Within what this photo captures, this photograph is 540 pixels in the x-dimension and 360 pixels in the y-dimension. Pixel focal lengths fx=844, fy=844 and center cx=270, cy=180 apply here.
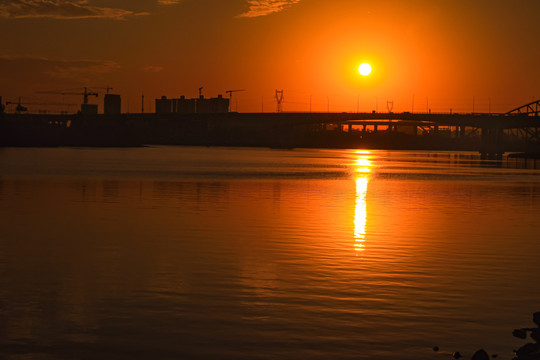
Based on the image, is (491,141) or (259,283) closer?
(259,283)

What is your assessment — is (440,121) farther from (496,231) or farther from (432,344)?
(432,344)

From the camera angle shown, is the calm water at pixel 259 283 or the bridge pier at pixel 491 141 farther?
the bridge pier at pixel 491 141

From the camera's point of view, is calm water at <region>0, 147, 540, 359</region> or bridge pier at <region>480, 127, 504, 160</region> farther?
bridge pier at <region>480, 127, 504, 160</region>

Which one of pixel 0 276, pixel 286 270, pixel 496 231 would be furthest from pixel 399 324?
pixel 496 231

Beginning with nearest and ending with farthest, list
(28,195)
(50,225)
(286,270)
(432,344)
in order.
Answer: (432,344), (286,270), (50,225), (28,195)

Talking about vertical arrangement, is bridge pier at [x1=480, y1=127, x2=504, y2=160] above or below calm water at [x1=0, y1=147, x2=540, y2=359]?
above

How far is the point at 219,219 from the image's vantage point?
103 ft

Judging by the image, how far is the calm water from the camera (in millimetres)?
12383

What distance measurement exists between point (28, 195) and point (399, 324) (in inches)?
1258

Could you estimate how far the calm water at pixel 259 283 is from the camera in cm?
1238

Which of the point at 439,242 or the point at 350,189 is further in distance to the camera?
the point at 350,189

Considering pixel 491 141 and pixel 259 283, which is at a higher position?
pixel 491 141

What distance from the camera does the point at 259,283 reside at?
17.1 m

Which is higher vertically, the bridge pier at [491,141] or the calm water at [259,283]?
the bridge pier at [491,141]
